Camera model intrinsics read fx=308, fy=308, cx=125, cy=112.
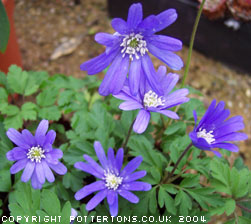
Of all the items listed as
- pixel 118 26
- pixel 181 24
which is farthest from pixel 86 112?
pixel 181 24

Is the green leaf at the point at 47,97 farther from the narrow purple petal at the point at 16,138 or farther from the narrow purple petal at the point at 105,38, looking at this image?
the narrow purple petal at the point at 105,38

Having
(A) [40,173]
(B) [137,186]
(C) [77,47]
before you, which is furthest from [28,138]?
(C) [77,47]

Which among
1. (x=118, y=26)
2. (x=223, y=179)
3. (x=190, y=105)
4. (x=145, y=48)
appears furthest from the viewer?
(x=190, y=105)

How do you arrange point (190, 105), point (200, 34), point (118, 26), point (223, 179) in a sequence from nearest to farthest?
point (118, 26)
point (223, 179)
point (190, 105)
point (200, 34)

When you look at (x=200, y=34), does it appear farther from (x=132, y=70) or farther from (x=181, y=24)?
(x=132, y=70)

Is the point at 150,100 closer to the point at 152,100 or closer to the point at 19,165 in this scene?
the point at 152,100

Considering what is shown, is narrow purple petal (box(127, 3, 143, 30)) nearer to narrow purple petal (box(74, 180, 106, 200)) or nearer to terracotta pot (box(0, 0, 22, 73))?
narrow purple petal (box(74, 180, 106, 200))

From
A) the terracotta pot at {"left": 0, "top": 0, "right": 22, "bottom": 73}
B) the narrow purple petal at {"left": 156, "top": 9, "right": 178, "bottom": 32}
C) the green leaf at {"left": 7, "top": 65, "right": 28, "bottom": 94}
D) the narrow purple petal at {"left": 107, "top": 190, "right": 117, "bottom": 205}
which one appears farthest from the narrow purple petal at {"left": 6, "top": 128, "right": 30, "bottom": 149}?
the terracotta pot at {"left": 0, "top": 0, "right": 22, "bottom": 73}
